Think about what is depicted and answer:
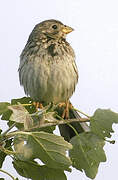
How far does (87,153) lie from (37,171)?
0.35m

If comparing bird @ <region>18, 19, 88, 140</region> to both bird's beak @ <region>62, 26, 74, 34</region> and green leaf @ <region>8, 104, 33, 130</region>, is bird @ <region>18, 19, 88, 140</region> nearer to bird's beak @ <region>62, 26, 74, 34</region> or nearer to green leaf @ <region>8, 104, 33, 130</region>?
bird's beak @ <region>62, 26, 74, 34</region>

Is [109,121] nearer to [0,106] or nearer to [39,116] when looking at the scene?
[39,116]

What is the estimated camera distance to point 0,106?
2.60 metres

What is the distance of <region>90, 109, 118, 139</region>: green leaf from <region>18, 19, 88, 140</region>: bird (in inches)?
79.0

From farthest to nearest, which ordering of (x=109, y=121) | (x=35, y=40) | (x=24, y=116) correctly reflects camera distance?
(x=35, y=40) < (x=109, y=121) < (x=24, y=116)

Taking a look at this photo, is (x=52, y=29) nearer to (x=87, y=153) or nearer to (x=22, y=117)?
(x=87, y=153)

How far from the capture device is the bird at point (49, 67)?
175 inches

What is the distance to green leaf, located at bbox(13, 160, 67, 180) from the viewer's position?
2.44m

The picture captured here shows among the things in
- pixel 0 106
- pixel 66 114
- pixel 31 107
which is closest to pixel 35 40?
pixel 66 114

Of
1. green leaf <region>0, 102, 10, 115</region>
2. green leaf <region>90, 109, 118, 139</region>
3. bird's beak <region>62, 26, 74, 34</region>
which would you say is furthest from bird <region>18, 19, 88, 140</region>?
green leaf <region>90, 109, 118, 139</region>

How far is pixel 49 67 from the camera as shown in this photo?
4.41 metres

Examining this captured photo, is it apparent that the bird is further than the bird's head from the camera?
No

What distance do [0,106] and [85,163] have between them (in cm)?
64

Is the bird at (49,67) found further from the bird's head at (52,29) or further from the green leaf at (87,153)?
the green leaf at (87,153)
